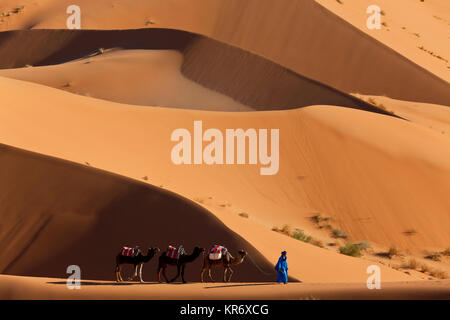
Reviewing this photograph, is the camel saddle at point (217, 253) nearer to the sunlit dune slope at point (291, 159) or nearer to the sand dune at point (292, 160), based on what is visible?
the sand dune at point (292, 160)

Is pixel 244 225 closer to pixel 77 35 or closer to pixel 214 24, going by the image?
pixel 214 24

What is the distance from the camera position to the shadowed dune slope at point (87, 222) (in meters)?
19.6

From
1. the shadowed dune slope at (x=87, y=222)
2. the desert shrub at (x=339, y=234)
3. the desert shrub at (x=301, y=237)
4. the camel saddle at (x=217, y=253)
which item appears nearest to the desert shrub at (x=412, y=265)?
the desert shrub at (x=339, y=234)

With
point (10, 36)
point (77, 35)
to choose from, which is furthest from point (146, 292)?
point (10, 36)

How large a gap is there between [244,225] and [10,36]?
35.3 m

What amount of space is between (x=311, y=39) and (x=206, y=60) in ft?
17.0

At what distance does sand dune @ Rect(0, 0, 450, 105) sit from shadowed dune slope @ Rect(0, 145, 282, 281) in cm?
2129

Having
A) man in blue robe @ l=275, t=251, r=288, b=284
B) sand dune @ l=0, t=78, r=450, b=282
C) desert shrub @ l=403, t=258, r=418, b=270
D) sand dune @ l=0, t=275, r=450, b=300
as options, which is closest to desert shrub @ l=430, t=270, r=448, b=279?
desert shrub @ l=403, t=258, r=418, b=270

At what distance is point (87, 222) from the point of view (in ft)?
68.5

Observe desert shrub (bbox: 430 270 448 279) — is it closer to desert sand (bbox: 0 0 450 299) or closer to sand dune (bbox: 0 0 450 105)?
desert sand (bbox: 0 0 450 299)

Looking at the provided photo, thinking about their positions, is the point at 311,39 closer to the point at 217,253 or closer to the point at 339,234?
the point at 339,234

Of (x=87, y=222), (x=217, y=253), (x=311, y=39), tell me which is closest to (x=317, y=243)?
(x=87, y=222)

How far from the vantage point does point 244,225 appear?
2077 cm

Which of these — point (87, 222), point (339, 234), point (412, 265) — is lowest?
point (412, 265)
